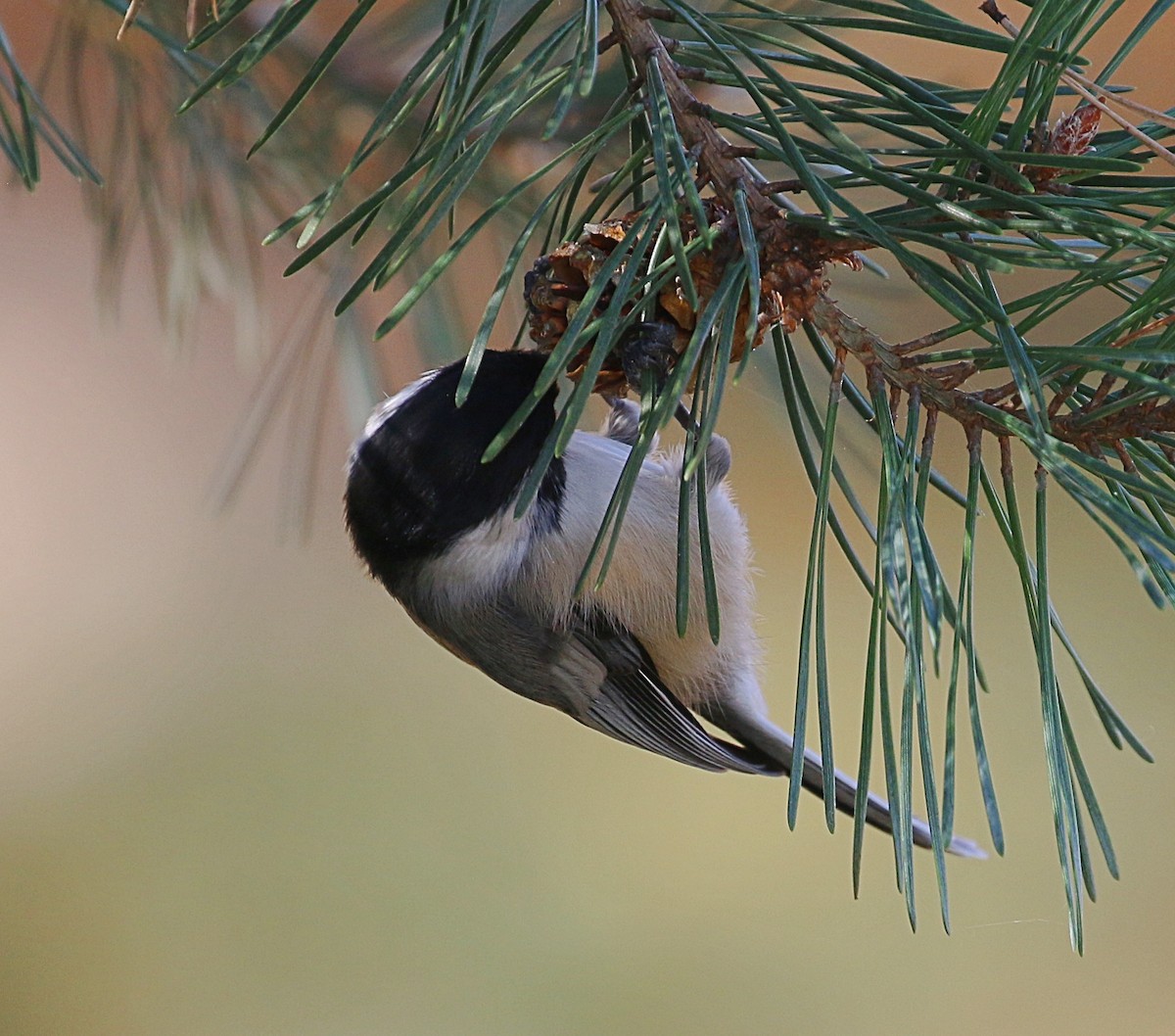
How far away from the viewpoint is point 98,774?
1.77 m

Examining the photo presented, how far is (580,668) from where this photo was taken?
641mm

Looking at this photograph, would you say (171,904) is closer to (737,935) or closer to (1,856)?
(1,856)

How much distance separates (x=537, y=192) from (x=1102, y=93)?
451 mm

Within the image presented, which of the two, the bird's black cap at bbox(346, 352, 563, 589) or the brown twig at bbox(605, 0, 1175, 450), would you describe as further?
the bird's black cap at bbox(346, 352, 563, 589)

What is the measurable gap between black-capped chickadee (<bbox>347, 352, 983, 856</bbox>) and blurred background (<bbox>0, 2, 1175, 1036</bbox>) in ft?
2.37

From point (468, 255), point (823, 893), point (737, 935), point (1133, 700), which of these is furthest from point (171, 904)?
point (1133, 700)

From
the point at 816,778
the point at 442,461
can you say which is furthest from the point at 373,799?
the point at 442,461

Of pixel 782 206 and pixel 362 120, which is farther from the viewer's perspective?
pixel 362 120

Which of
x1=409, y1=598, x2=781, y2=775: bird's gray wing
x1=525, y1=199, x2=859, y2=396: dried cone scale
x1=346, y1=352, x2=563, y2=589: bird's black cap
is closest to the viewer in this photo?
x1=525, y1=199, x2=859, y2=396: dried cone scale

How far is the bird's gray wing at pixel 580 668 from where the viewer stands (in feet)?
2.04

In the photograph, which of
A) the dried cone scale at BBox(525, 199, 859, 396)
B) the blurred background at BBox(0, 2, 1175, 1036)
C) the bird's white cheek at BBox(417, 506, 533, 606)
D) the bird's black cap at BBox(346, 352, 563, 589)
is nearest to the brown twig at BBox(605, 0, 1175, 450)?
the dried cone scale at BBox(525, 199, 859, 396)

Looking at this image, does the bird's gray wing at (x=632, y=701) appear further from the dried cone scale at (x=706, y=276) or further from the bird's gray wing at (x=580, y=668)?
the dried cone scale at (x=706, y=276)

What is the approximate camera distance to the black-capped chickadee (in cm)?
49

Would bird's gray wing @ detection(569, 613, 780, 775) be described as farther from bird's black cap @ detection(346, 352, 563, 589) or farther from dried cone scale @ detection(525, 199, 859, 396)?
A: dried cone scale @ detection(525, 199, 859, 396)
